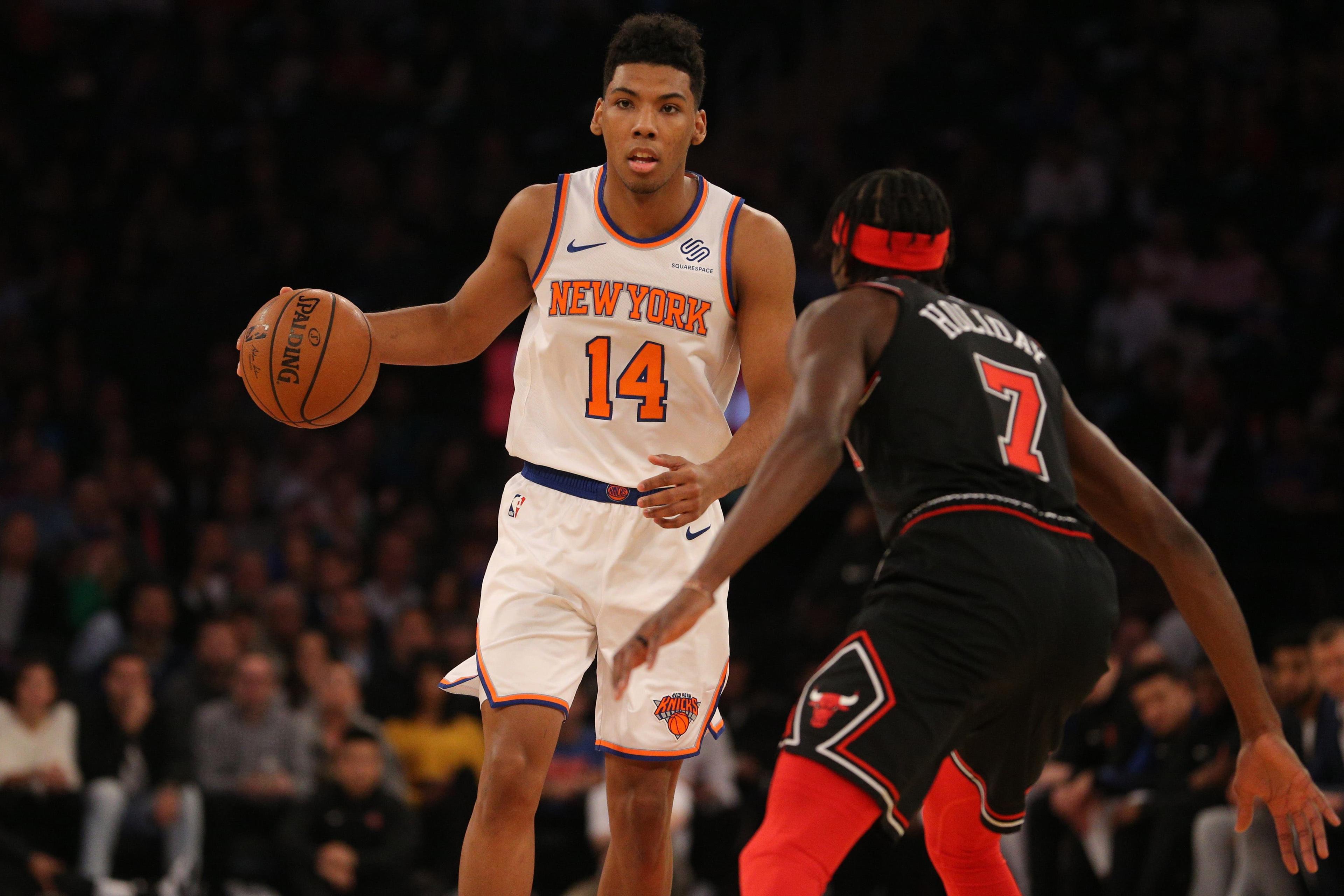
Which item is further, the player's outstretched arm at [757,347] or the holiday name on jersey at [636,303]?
the holiday name on jersey at [636,303]

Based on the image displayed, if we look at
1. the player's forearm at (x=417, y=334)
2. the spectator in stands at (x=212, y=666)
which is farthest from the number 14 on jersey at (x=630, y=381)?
the spectator in stands at (x=212, y=666)

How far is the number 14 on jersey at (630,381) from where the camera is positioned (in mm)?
4590

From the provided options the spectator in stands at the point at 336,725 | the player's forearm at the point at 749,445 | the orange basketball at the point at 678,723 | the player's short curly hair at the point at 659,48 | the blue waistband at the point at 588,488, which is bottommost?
the spectator in stands at the point at 336,725

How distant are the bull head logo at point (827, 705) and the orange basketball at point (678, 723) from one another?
1223 millimetres

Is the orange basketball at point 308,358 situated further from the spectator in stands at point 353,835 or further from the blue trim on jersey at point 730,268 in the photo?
the spectator in stands at point 353,835

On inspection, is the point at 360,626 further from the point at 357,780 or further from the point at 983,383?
the point at 983,383

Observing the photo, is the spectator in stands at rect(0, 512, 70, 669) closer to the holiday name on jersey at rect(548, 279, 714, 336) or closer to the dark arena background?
the dark arena background

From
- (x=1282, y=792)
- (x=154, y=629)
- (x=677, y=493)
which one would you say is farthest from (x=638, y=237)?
(x=154, y=629)

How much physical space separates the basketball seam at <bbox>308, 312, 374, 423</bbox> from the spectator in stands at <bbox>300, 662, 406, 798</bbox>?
5018 mm

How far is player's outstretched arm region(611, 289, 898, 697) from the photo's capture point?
10.1 feet

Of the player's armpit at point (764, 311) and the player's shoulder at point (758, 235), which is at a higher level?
the player's shoulder at point (758, 235)

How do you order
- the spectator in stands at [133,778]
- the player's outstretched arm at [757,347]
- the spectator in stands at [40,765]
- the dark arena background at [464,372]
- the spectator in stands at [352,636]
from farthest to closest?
the spectator in stands at [352,636], the dark arena background at [464,372], the spectator in stands at [133,778], the spectator in stands at [40,765], the player's outstretched arm at [757,347]

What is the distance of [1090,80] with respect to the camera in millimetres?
14539

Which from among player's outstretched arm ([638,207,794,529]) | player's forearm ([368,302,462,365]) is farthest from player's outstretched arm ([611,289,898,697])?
player's forearm ([368,302,462,365])
